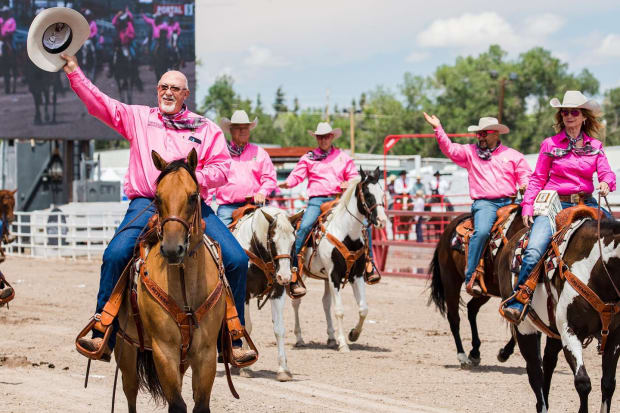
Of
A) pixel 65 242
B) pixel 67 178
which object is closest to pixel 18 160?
pixel 67 178

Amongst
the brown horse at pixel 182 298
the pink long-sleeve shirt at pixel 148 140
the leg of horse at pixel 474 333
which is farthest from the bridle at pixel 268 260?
the brown horse at pixel 182 298

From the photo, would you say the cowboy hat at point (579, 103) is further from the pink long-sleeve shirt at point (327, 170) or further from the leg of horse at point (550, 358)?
the pink long-sleeve shirt at point (327, 170)

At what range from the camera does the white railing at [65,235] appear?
26.2 m

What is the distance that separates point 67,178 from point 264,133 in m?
75.0

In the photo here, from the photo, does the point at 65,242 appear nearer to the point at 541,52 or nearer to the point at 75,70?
the point at 75,70

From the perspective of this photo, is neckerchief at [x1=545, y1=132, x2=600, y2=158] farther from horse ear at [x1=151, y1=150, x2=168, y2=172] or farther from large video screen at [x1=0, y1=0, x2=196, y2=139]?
large video screen at [x1=0, y1=0, x2=196, y2=139]

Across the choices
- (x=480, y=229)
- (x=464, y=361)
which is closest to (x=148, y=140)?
(x=480, y=229)

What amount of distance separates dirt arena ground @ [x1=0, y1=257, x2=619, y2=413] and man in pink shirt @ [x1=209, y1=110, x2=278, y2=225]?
1.99m

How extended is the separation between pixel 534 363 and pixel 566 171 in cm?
162

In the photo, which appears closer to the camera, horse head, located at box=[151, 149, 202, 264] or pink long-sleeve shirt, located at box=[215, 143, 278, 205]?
horse head, located at box=[151, 149, 202, 264]

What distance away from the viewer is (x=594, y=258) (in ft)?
22.0

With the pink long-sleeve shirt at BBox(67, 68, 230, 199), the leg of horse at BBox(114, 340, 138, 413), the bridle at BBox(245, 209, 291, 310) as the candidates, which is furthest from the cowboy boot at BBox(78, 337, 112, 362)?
the bridle at BBox(245, 209, 291, 310)

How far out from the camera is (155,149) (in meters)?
6.19

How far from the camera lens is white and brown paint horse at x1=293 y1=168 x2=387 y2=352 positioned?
11672 millimetres
